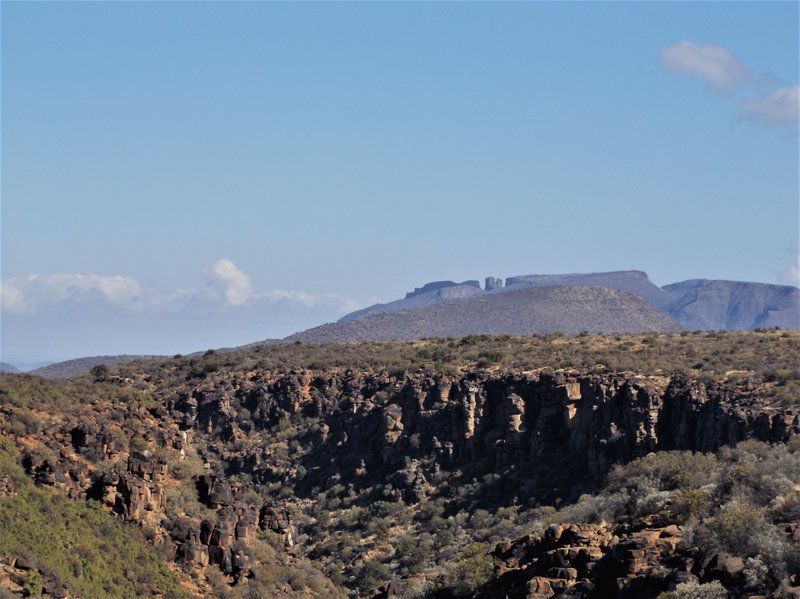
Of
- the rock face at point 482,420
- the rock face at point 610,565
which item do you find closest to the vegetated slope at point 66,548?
the rock face at point 610,565

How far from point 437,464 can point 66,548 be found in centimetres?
3739

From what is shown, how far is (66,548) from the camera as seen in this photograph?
46.4 m

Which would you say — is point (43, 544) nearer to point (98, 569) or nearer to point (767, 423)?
point (98, 569)

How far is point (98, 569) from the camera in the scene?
4650 centimetres

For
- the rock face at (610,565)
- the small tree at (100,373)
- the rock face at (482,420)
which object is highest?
the small tree at (100,373)

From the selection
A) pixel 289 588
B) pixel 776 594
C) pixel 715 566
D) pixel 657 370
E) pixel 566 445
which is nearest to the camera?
pixel 776 594

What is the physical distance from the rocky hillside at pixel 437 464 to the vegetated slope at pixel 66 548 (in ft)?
1.55

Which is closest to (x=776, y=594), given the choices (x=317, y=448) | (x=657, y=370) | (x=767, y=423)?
(x=767, y=423)

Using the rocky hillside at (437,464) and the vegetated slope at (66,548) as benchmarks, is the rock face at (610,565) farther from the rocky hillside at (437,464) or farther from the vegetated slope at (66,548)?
the vegetated slope at (66,548)

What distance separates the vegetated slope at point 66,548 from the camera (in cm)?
4319

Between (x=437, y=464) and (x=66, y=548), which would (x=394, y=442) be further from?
(x=66, y=548)

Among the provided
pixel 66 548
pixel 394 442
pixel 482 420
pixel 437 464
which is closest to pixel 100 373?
pixel 394 442

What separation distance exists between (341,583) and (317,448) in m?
21.7

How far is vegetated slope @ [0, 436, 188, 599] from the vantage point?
43.2 metres
